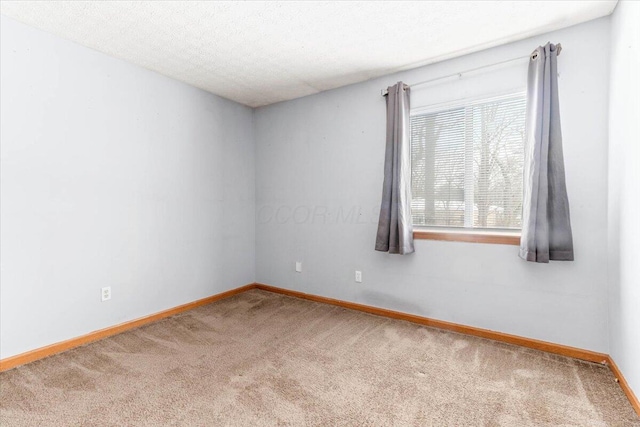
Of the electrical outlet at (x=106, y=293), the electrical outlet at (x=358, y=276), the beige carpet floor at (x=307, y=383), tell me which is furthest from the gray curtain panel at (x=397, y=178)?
the electrical outlet at (x=106, y=293)

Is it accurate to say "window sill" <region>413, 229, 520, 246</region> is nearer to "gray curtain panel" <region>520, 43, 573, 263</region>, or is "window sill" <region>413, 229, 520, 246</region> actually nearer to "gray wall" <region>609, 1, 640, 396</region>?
"gray curtain panel" <region>520, 43, 573, 263</region>

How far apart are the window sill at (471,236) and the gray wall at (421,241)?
53 millimetres

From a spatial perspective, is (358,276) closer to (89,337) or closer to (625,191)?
(625,191)

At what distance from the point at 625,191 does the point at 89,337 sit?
12.7 feet

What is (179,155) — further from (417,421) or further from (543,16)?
(543,16)

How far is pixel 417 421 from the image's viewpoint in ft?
5.27

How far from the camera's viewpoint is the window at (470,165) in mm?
2531

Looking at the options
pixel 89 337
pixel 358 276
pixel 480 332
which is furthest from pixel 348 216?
pixel 89 337

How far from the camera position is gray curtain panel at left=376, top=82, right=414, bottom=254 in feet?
9.37

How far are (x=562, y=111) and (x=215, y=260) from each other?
3.52 meters

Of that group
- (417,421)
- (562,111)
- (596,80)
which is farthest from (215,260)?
(596,80)

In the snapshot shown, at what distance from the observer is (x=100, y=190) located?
2637 mm

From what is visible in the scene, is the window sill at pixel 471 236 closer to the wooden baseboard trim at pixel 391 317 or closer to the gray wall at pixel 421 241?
the gray wall at pixel 421 241

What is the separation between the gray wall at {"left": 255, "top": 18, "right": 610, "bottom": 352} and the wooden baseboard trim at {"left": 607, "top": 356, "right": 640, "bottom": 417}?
0.13 metres
